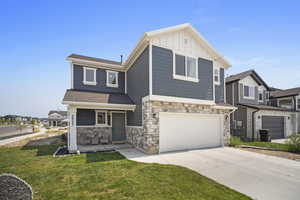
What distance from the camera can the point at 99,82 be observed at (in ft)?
38.0

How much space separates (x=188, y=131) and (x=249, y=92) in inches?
450

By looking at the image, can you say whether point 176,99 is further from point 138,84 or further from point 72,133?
point 72,133

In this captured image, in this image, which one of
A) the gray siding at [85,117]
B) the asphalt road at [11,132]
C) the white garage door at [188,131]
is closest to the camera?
the white garage door at [188,131]

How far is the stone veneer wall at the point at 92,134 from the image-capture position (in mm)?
10156

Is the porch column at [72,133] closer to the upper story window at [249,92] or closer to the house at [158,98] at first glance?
the house at [158,98]

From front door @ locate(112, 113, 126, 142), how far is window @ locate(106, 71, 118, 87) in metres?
2.63

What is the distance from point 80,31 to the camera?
31.3 ft

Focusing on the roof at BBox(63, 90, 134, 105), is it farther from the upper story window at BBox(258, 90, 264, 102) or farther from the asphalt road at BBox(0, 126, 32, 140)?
the upper story window at BBox(258, 90, 264, 102)

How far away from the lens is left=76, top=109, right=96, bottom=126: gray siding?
1028 centimetres

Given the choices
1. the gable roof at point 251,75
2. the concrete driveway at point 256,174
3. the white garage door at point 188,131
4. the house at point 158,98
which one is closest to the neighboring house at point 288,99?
the gable roof at point 251,75

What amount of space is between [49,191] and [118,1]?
9.09 meters

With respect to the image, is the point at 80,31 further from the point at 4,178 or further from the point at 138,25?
the point at 4,178

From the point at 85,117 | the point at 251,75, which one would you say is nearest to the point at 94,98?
the point at 85,117

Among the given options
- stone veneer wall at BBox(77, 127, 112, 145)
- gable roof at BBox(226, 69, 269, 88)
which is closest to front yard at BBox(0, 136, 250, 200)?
stone veneer wall at BBox(77, 127, 112, 145)
